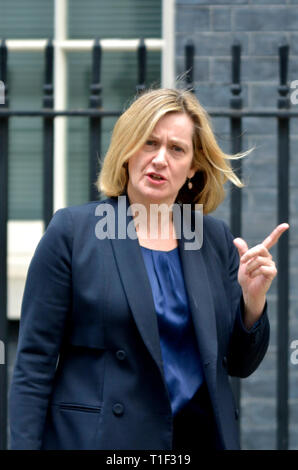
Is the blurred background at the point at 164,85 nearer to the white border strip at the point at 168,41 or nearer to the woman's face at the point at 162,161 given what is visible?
the white border strip at the point at 168,41

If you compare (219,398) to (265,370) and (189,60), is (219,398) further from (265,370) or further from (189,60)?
(265,370)

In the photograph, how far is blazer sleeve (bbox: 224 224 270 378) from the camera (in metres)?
2.57

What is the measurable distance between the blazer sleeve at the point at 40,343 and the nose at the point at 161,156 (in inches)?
14.7

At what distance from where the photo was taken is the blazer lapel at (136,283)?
233 centimetres

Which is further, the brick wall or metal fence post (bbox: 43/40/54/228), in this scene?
the brick wall

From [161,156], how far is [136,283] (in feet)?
1.27

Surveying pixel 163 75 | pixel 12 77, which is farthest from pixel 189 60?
pixel 12 77

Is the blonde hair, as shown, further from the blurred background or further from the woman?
the blurred background

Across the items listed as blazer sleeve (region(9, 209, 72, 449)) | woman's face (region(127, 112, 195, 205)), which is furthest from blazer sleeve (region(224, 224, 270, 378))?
blazer sleeve (region(9, 209, 72, 449))

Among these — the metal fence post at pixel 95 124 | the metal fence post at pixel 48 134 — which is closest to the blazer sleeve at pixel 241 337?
the metal fence post at pixel 95 124

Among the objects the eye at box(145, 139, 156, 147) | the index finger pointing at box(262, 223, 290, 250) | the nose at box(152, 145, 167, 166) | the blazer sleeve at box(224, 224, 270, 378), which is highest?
the eye at box(145, 139, 156, 147)

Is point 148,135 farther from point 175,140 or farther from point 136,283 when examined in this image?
point 136,283

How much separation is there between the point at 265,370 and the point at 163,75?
1.86 meters

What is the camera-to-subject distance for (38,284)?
2.39 metres
